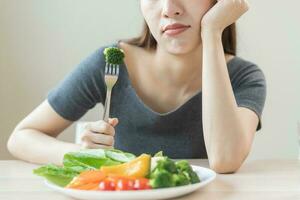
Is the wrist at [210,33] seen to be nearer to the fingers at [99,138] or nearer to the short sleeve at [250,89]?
the short sleeve at [250,89]

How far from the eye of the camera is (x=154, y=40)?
124 centimetres

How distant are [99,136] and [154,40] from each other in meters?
0.43

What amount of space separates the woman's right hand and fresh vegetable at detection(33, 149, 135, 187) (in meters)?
0.10

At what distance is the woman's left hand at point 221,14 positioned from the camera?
3.41ft

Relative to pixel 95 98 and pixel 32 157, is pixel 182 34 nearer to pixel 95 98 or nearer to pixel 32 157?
pixel 95 98

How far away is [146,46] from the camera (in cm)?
126

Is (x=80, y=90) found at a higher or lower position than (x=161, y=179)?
higher

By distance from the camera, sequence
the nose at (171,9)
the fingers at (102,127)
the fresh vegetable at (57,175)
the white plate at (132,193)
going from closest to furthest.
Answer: the white plate at (132,193) → the fresh vegetable at (57,175) → the fingers at (102,127) → the nose at (171,9)

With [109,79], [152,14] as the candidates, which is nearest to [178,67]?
[152,14]

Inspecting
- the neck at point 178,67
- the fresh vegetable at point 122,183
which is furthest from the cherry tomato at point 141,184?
the neck at point 178,67

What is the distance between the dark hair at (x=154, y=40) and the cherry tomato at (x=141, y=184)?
2.18 feet

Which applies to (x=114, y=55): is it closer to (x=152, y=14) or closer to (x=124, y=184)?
(x=152, y=14)

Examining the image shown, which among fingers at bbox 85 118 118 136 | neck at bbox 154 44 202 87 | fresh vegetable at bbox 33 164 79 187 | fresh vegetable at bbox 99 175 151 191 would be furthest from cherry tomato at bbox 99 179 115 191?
neck at bbox 154 44 202 87

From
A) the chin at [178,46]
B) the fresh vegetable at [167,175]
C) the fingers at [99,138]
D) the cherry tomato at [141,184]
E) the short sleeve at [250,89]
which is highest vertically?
the chin at [178,46]
